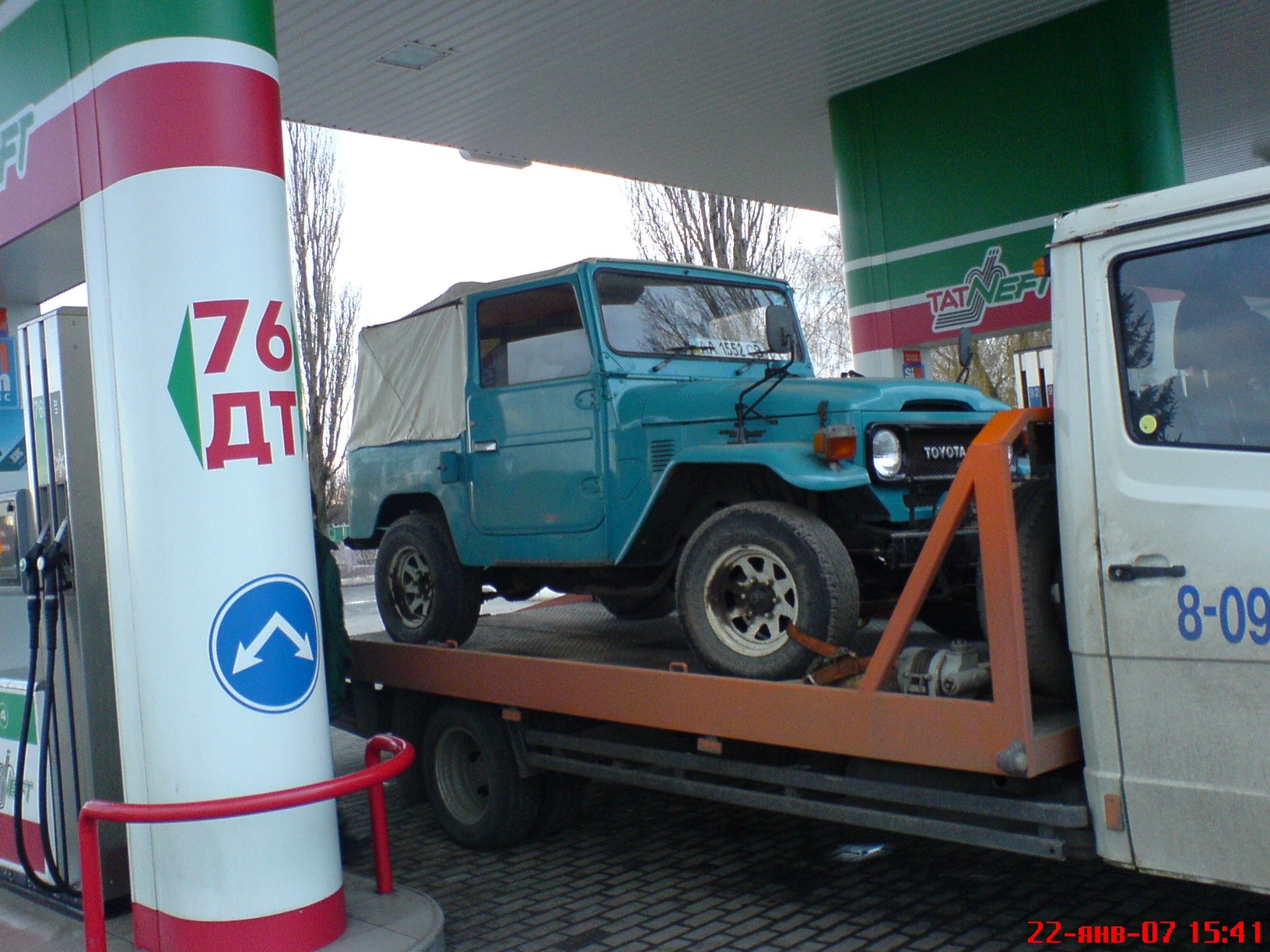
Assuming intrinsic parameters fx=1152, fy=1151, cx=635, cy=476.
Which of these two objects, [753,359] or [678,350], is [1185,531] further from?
[753,359]

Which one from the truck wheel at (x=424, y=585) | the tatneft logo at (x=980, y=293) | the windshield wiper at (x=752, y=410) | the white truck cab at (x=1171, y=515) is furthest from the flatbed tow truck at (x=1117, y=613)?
the tatneft logo at (x=980, y=293)

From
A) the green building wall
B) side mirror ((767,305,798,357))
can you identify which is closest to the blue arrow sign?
side mirror ((767,305,798,357))

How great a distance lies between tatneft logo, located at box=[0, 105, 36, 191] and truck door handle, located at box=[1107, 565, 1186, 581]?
4368 millimetres

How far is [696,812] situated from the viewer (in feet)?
20.8

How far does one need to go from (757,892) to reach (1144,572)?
8.12 feet

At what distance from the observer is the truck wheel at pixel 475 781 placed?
219 inches

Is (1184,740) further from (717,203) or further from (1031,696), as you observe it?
(717,203)

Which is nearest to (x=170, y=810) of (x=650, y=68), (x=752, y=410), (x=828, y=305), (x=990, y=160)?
(x=752, y=410)

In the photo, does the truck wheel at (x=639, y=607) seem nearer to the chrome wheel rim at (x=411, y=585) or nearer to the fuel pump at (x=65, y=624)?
the chrome wheel rim at (x=411, y=585)

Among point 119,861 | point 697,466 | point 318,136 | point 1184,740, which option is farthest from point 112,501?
point 318,136

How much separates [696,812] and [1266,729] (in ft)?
12.3

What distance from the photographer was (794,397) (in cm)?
503

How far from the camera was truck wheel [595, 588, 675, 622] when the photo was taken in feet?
21.2

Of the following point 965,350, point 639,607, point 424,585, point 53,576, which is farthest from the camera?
point 639,607
